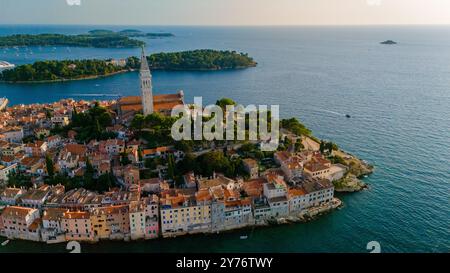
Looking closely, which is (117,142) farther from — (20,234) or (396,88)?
(396,88)

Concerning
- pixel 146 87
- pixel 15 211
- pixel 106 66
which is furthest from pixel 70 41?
Answer: pixel 15 211

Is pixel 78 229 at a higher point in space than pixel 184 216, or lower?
lower

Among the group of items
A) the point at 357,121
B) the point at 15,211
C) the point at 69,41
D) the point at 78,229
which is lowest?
the point at 78,229

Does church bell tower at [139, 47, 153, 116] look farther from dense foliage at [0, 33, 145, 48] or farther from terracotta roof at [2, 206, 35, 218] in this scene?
dense foliage at [0, 33, 145, 48]

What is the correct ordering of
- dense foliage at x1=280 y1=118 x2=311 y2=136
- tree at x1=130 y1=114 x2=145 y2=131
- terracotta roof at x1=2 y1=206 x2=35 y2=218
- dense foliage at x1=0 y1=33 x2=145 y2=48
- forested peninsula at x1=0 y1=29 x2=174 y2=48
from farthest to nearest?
dense foliage at x1=0 y1=33 x2=145 y2=48 → forested peninsula at x1=0 y1=29 x2=174 y2=48 → dense foliage at x1=280 y1=118 x2=311 y2=136 → tree at x1=130 y1=114 x2=145 y2=131 → terracotta roof at x1=2 y1=206 x2=35 y2=218

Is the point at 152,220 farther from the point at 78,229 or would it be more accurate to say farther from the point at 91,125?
the point at 91,125

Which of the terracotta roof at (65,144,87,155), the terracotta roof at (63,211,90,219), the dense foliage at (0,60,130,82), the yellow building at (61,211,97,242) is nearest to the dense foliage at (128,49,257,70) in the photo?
the dense foliage at (0,60,130,82)

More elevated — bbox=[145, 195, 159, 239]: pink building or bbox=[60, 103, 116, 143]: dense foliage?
bbox=[60, 103, 116, 143]: dense foliage

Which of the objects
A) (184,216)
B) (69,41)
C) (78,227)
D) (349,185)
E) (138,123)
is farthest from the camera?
(69,41)

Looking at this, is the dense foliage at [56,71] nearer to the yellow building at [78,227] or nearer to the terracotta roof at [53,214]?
the terracotta roof at [53,214]

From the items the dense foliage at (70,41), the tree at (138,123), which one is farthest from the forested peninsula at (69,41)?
the tree at (138,123)
